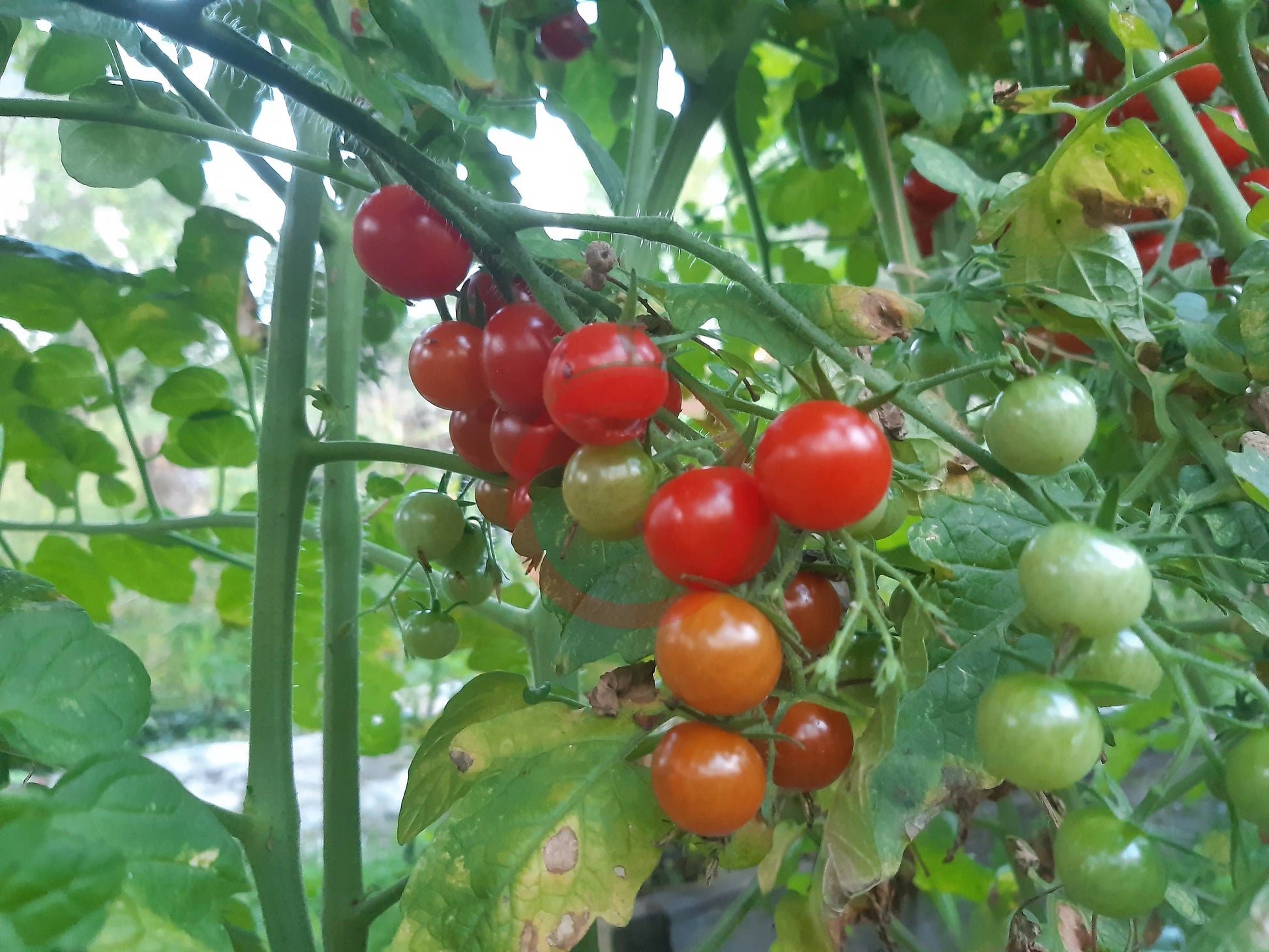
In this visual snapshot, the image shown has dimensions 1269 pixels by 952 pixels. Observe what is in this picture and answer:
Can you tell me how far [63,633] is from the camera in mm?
334

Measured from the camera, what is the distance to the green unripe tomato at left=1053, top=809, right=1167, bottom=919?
0.28 metres

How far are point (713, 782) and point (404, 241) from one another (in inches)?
9.6

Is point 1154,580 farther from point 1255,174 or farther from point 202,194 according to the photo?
point 202,194

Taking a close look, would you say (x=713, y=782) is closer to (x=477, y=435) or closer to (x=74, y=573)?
(x=477, y=435)

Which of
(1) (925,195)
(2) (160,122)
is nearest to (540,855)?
(2) (160,122)

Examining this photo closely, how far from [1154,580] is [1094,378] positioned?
0.76 feet

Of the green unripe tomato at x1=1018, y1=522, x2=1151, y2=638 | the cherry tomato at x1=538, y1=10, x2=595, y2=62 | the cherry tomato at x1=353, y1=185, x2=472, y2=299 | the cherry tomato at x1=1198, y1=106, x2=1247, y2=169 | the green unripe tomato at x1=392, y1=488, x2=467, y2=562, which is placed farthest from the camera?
the cherry tomato at x1=538, y1=10, x2=595, y2=62

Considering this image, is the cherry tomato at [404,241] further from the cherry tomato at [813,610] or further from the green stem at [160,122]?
the cherry tomato at [813,610]

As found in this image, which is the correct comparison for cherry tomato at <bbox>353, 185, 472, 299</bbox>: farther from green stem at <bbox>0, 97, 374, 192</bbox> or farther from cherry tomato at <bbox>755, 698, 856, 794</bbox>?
cherry tomato at <bbox>755, 698, 856, 794</bbox>

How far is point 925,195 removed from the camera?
747 millimetres

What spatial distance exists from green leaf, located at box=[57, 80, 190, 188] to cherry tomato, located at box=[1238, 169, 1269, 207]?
582 millimetres

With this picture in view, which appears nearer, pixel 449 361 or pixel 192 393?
pixel 449 361

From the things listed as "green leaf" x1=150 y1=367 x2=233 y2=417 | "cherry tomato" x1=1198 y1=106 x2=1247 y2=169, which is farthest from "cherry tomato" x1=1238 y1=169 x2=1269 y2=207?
→ "green leaf" x1=150 y1=367 x2=233 y2=417

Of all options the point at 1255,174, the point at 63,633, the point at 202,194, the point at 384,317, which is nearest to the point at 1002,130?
the point at 1255,174
